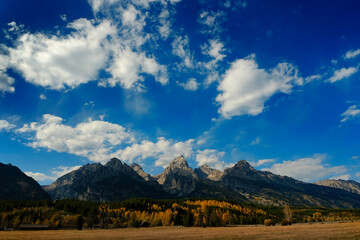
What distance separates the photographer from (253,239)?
169 ft

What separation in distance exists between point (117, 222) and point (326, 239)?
170234mm

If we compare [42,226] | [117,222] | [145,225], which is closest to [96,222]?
[117,222]

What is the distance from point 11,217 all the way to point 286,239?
20439 cm

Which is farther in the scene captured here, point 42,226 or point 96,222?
point 96,222

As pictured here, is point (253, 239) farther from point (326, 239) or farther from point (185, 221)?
point (185, 221)

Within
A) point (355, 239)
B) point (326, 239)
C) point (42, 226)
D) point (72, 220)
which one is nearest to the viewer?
point (355, 239)

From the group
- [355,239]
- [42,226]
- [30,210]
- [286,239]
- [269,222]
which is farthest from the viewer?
[30,210]

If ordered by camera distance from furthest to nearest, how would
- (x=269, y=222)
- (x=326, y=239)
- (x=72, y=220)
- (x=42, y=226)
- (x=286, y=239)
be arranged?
(x=72, y=220)
(x=269, y=222)
(x=42, y=226)
(x=286, y=239)
(x=326, y=239)

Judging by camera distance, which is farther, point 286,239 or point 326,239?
point 286,239

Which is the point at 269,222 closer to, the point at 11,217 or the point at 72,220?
the point at 72,220

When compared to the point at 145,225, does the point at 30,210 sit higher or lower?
higher

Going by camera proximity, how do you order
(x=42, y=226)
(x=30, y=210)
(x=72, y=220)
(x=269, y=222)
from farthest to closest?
(x=30, y=210), (x=72, y=220), (x=269, y=222), (x=42, y=226)

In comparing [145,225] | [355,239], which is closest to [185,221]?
[145,225]

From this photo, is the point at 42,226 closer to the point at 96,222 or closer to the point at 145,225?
the point at 96,222
